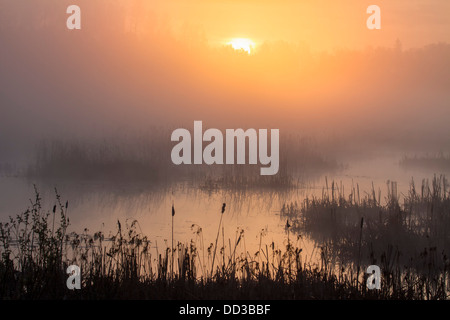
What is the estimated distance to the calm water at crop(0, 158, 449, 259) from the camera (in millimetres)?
12445

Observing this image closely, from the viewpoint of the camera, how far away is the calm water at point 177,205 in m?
12.4

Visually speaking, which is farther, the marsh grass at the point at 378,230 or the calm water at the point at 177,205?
the calm water at the point at 177,205

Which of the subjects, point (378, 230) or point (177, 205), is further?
point (177, 205)

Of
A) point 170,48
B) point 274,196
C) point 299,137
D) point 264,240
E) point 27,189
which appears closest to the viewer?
point 264,240

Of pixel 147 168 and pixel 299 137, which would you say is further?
pixel 299 137

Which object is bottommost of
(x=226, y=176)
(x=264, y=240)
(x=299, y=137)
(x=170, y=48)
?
(x=264, y=240)

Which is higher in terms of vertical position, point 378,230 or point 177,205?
point 177,205

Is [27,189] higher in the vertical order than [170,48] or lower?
lower

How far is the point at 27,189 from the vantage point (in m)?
19.2

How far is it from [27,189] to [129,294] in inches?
566

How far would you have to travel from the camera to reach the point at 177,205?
1609 cm

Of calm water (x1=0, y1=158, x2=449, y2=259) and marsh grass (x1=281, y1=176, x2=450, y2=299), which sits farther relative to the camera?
calm water (x1=0, y1=158, x2=449, y2=259)
